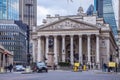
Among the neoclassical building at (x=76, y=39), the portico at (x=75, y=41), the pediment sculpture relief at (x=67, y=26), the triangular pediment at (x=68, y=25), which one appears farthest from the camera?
the pediment sculpture relief at (x=67, y=26)

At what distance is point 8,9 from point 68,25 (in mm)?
40283

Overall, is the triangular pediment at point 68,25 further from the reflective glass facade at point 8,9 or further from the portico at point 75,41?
the reflective glass facade at point 8,9

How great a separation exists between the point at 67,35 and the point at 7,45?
3020 cm

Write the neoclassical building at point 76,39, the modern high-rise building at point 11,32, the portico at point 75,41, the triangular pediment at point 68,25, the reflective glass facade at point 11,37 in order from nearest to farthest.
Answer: the portico at point 75,41 → the neoclassical building at point 76,39 → the triangular pediment at point 68,25 → the reflective glass facade at point 11,37 → the modern high-rise building at point 11,32

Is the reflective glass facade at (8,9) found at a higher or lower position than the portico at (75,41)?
higher

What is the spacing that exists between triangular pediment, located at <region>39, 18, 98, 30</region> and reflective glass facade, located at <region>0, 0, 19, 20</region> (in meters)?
31.8

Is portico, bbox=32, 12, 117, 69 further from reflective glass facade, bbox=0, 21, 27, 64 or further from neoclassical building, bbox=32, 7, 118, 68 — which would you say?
reflective glass facade, bbox=0, 21, 27, 64

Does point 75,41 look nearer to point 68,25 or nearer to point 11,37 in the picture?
point 68,25

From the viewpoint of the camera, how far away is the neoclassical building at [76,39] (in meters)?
140

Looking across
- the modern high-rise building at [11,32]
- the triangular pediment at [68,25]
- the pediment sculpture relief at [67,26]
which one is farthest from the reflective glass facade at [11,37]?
the pediment sculpture relief at [67,26]

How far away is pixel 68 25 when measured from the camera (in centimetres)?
14275

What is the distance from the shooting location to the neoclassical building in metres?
140

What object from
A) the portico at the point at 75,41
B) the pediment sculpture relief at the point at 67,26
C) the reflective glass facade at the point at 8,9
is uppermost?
the reflective glass facade at the point at 8,9

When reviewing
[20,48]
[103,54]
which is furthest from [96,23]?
[20,48]
